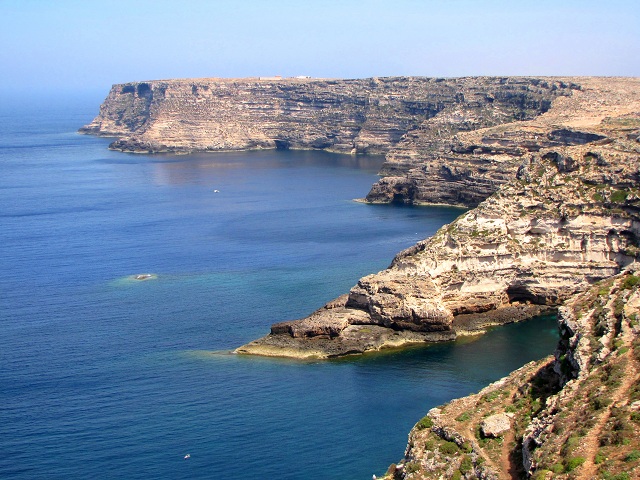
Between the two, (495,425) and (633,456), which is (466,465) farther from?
(633,456)

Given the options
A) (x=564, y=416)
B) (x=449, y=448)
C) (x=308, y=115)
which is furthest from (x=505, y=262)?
(x=308, y=115)

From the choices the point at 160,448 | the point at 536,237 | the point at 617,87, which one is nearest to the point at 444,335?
the point at 536,237

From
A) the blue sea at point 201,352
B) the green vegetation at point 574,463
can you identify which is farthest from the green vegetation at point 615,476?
the blue sea at point 201,352

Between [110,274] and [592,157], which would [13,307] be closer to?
[110,274]

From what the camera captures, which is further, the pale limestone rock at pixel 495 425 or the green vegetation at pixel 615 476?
the pale limestone rock at pixel 495 425

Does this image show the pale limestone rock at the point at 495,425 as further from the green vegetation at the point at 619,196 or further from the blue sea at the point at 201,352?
the green vegetation at the point at 619,196
